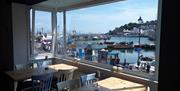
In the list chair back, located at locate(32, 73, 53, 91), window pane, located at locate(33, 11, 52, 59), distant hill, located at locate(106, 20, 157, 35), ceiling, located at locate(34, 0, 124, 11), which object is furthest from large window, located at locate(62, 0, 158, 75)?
chair back, located at locate(32, 73, 53, 91)

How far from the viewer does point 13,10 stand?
13.0ft

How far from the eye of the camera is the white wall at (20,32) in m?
4.02

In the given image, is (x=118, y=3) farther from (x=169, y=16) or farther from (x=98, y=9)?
(x=169, y=16)

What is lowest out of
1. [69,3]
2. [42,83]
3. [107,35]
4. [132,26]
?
[42,83]

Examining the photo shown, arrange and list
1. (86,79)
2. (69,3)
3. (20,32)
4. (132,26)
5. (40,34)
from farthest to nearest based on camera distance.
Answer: (40,34)
(69,3)
(20,32)
(132,26)
(86,79)

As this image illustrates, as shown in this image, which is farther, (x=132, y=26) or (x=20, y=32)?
(x=20, y=32)

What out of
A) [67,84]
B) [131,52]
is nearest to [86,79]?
[67,84]

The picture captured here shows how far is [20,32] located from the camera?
13.5ft

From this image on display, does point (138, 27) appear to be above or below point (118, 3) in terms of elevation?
below

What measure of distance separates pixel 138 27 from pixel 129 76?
2.99ft

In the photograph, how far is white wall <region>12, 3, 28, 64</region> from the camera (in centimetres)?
402

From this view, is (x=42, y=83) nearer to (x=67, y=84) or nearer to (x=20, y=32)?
(x=67, y=84)

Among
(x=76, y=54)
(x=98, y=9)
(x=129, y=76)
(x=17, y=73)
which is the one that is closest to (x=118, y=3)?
(x=98, y=9)

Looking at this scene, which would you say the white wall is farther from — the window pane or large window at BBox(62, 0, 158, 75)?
large window at BBox(62, 0, 158, 75)
